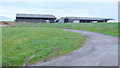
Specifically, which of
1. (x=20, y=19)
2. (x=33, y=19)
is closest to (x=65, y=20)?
(x=33, y=19)

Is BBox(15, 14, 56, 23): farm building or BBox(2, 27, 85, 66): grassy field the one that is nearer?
BBox(2, 27, 85, 66): grassy field

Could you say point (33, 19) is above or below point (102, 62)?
above

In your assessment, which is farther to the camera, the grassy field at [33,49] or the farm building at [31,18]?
the farm building at [31,18]

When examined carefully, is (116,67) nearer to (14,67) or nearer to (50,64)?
(50,64)

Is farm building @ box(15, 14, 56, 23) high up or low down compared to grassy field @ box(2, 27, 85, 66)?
up

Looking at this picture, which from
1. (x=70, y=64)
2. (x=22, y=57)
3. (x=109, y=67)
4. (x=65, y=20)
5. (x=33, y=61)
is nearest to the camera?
(x=109, y=67)

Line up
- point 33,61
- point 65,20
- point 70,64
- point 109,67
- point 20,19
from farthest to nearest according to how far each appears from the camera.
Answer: point 65,20 < point 20,19 < point 33,61 < point 70,64 < point 109,67

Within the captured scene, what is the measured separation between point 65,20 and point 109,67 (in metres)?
55.2

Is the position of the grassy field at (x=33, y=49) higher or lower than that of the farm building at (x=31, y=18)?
lower

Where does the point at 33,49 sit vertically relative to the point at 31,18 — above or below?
below

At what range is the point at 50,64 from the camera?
586 centimetres

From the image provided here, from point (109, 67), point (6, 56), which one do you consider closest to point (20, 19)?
point (6, 56)

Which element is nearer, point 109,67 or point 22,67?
point 109,67

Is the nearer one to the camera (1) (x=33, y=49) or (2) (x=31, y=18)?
(1) (x=33, y=49)
